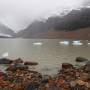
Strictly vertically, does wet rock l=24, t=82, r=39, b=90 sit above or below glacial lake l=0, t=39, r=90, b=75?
below

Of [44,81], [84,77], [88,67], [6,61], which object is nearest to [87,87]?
[44,81]

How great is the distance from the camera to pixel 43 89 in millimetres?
23453

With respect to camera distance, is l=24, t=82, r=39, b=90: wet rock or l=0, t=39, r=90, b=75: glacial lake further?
l=0, t=39, r=90, b=75: glacial lake

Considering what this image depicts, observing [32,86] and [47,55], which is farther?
[47,55]

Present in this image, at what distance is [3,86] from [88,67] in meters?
15.9

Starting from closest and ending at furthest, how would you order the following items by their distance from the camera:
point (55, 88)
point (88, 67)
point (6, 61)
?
1. point (55, 88)
2. point (88, 67)
3. point (6, 61)

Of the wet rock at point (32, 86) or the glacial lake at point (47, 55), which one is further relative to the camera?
the glacial lake at point (47, 55)

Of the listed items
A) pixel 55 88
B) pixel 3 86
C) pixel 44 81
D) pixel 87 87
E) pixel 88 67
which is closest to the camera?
pixel 55 88

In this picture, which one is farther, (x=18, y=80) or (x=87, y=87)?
(x=18, y=80)

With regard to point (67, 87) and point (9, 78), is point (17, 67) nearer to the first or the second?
point (9, 78)

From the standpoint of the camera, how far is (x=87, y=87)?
78.9 ft

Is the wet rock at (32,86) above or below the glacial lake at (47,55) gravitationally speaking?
below

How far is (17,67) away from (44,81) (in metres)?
12.3

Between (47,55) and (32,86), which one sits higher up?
(47,55)
